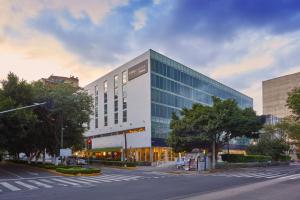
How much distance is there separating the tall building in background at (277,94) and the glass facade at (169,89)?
102659 mm

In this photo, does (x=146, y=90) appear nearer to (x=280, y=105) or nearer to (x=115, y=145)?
(x=115, y=145)

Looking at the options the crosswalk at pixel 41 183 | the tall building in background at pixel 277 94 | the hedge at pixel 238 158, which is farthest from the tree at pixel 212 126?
the tall building in background at pixel 277 94

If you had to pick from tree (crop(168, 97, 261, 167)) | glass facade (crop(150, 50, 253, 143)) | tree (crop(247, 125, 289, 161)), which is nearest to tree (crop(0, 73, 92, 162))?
tree (crop(168, 97, 261, 167))

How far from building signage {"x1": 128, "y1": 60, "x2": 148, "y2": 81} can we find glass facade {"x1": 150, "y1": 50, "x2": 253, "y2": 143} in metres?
1.59

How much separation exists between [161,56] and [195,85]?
14483 millimetres

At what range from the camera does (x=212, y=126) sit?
157ft

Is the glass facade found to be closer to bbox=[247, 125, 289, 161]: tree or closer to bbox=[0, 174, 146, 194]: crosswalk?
bbox=[247, 125, 289, 161]: tree

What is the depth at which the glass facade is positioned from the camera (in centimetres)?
7325

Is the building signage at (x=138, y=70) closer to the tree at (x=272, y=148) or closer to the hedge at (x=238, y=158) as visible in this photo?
the hedge at (x=238, y=158)

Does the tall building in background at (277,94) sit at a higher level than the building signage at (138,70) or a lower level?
higher

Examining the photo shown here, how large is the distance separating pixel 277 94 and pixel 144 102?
13086 cm

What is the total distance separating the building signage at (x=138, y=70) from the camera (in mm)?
73606

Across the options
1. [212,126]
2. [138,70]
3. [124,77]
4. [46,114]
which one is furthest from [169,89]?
[46,114]

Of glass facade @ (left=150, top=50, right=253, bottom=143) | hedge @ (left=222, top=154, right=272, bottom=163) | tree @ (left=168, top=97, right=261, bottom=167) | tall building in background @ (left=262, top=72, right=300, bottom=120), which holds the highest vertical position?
tall building in background @ (left=262, top=72, right=300, bottom=120)
